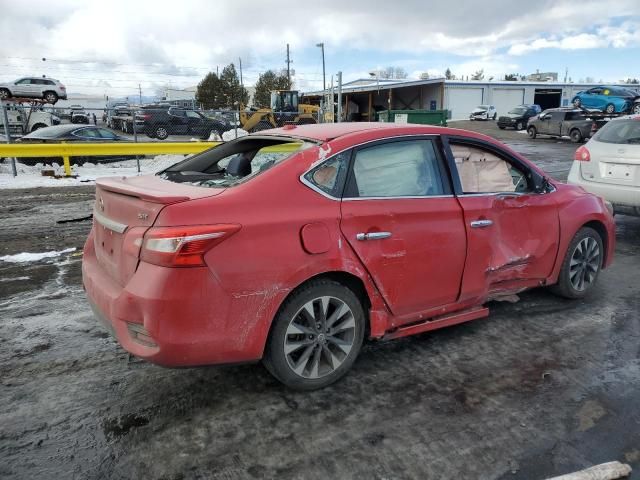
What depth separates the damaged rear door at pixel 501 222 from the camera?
12.4 ft

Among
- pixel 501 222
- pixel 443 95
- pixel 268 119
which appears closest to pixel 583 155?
pixel 501 222

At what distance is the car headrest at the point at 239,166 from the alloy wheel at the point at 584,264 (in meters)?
2.92

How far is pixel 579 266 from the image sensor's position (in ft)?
15.4

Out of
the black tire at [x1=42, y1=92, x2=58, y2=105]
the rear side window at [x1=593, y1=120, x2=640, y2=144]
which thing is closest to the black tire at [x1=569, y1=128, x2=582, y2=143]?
the rear side window at [x1=593, y1=120, x2=640, y2=144]

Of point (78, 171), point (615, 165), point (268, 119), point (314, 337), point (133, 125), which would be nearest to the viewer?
point (314, 337)

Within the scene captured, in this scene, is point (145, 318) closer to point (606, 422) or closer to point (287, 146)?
point (287, 146)

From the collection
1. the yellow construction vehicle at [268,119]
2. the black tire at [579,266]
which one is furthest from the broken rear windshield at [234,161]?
the yellow construction vehicle at [268,119]

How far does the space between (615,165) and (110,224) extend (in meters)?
6.14

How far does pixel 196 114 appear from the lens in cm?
2202

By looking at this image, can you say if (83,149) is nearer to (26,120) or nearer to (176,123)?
(26,120)

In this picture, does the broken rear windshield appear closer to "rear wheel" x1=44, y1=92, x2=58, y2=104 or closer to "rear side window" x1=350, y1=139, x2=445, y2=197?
"rear side window" x1=350, y1=139, x2=445, y2=197

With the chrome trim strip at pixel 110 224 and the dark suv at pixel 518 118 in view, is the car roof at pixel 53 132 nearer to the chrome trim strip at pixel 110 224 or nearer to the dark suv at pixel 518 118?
the chrome trim strip at pixel 110 224

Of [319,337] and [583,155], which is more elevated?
[583,155]

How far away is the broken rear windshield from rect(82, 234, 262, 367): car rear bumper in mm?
697
